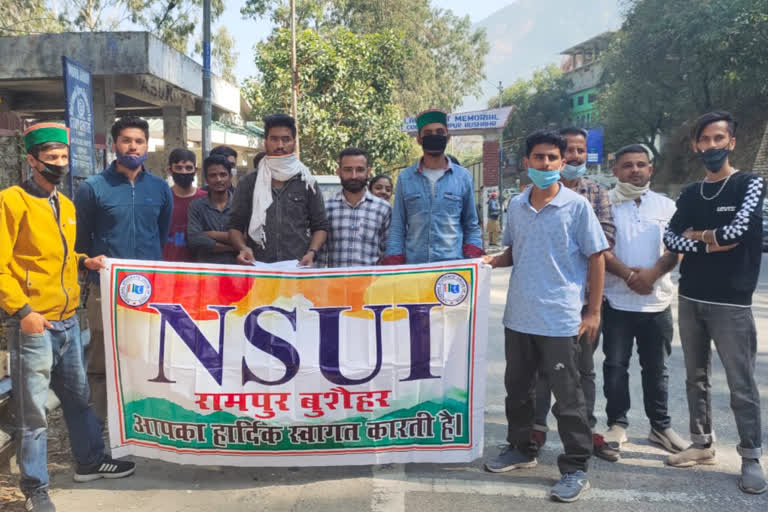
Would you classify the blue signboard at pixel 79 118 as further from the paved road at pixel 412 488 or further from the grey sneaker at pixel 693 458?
the grey sneaker at pixel 693 458

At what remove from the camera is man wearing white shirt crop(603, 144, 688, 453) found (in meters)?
4.13

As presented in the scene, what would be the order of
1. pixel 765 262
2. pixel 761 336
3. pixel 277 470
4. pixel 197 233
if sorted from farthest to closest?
1. pixel 765 262
2. pixel 761 336
3. pixel 197 233
4. pixel 277 470

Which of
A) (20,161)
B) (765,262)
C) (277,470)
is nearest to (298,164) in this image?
(277,470)

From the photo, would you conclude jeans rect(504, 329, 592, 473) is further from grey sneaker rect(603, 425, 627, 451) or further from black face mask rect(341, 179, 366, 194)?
black face mask rect(341, 179, 366, 194)

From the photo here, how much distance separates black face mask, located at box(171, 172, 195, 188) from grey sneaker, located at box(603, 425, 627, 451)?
3.42 meters

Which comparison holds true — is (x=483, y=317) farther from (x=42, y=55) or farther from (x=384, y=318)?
(x=42, y=55)

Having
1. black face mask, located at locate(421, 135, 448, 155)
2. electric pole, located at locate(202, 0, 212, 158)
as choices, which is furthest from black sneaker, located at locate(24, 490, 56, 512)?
electric pole, located at locate(202, 0, 212, 158)

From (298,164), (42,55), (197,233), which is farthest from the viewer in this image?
(42,55)

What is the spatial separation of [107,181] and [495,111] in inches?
621

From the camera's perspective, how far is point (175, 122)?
15133mm

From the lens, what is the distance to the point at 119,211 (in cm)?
398

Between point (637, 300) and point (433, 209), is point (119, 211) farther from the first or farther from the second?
point (637, 300)

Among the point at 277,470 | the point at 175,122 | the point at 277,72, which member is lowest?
the point at 277,470

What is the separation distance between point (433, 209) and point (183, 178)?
201cm
